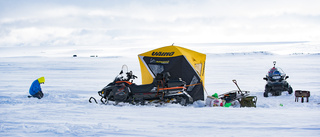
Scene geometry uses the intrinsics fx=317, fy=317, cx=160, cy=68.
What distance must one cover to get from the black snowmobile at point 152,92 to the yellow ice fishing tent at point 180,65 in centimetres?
97

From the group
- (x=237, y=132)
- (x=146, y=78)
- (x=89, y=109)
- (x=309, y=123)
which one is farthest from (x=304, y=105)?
(x=89, y=109)

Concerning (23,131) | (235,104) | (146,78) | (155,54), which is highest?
(155,54)

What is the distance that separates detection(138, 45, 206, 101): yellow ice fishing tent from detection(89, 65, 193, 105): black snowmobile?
974mm

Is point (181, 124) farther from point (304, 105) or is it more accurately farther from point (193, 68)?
point (304, 105)

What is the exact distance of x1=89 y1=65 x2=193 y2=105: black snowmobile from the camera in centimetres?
820

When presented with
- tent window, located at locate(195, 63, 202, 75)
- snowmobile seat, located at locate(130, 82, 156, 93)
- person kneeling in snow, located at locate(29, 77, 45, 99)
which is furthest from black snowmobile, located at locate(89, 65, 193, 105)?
person kneeling in snow, located at locate(29, 77, 45, 99)

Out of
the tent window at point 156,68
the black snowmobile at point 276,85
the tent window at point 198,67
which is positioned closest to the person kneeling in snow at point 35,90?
the tent window at point 156,68

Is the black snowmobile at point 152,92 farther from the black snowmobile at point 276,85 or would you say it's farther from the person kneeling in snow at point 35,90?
the black snowmobile at point 276,85

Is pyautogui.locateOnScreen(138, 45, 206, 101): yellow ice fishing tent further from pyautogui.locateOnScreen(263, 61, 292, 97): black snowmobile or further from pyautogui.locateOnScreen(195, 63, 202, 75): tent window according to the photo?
pyautogui.locateOnScreen(263, 61, 292, 97): black snowmobile

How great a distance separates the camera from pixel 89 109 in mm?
7672

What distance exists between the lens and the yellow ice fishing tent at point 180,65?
30.6 feet

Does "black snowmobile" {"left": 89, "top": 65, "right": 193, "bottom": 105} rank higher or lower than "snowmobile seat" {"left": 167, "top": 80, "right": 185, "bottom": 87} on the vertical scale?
lower

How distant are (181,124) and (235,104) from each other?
3108 millimetres

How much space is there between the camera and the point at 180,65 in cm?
941
